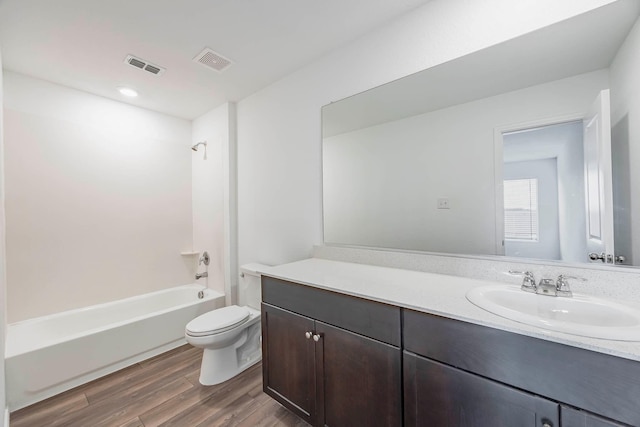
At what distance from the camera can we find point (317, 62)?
197cm

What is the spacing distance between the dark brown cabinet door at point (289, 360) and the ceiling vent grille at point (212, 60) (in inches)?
73.3

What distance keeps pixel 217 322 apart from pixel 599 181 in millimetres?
2348

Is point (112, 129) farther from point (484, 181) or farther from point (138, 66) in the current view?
point (484, 181)

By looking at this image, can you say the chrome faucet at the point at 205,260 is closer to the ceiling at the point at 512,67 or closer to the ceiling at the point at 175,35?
the ceiling at the point at 175,35

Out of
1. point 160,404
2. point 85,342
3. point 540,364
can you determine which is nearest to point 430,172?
point 540,364

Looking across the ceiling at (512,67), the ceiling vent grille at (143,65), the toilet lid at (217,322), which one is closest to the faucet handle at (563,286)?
the ceiling at (512,67)

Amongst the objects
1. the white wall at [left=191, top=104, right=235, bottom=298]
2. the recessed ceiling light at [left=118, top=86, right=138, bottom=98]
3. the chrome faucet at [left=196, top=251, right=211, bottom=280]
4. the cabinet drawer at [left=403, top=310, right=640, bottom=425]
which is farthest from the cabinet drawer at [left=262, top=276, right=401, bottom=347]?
the recessed ceiling light at [left=118, top=86, right=138, bottom=98]

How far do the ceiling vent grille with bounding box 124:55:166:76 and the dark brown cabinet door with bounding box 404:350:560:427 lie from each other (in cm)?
264

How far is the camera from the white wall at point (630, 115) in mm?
973

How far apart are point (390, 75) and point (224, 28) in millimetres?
1114

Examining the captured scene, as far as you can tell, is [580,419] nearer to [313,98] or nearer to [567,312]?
[567,312]

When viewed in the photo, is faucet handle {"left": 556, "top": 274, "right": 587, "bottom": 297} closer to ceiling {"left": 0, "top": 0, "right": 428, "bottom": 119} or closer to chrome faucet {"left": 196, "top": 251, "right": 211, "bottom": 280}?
ceiling {"left": 0, "top": 0, "right": 428, "bottom": 119}

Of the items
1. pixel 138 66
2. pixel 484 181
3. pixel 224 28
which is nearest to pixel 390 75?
pixel 484 181

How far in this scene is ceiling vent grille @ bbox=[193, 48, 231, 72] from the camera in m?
1.87
